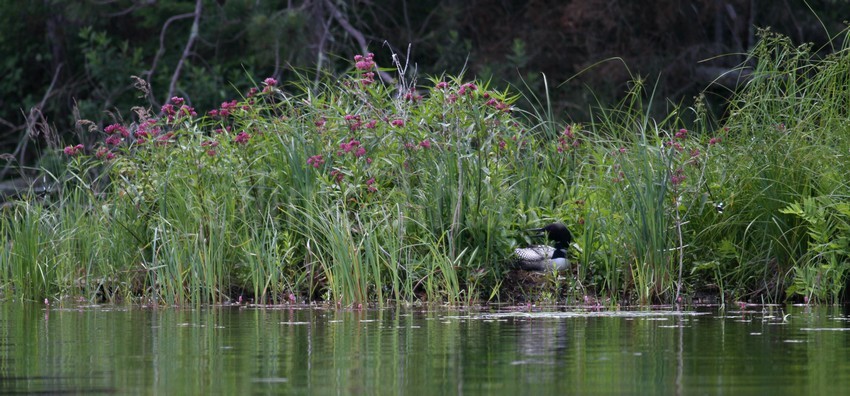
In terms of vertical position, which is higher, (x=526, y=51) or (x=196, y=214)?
(x=526, y=51)

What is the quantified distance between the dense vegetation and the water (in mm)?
665

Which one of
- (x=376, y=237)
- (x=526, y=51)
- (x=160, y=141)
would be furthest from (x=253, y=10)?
(x=376, y=237)

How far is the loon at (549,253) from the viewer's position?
29.4 ft

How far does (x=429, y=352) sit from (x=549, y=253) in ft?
10.6

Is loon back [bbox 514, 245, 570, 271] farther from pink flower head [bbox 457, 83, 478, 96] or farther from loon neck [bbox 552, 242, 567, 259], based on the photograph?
pink flower head [bbox 457, 83, 478, 96]

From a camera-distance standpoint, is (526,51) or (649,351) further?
(526,51)

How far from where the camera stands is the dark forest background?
64.5 feet

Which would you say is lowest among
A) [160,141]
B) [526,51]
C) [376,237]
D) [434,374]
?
[434,374]

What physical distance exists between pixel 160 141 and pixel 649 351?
15.5 ft

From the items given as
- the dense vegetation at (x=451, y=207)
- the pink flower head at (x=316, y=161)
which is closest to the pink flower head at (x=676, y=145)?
the dense vegetation at (x=451, y=207)

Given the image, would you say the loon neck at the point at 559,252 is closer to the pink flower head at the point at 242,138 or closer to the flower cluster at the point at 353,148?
the flower cluster at the point at 353,148

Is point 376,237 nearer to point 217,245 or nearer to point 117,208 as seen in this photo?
point 217,245

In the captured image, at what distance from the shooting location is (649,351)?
19.2ft

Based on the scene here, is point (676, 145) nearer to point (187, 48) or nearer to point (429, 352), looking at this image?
point (429, 352)
